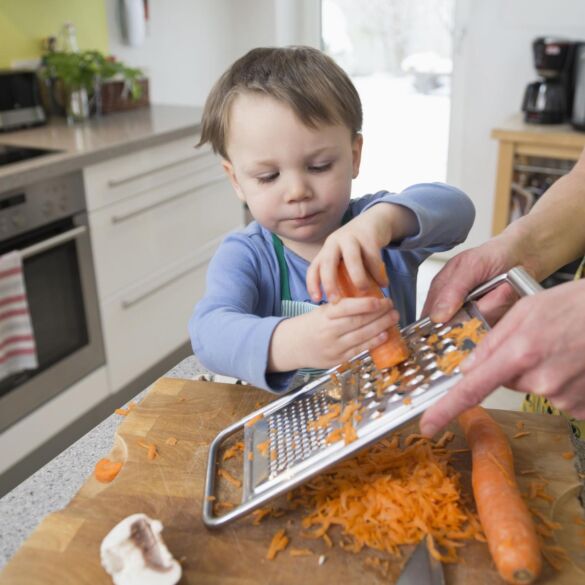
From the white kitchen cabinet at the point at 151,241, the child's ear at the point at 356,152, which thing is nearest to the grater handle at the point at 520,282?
the child's ear at the point at 356,152

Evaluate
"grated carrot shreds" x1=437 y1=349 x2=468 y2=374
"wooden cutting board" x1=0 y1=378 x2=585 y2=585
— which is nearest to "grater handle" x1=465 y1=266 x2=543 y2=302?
"grated carrot shreds" x1=437 y1=349 x2=468 y2=374

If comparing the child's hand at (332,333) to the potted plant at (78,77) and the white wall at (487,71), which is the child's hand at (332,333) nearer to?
the potted plant at (78,77)

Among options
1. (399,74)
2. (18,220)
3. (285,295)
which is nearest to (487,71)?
(399,74)

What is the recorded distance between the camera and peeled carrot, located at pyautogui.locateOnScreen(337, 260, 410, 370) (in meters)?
0.83

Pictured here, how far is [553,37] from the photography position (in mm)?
3191

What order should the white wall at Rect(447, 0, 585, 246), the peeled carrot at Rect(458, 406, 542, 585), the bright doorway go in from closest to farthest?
the peeled carrot at Rect(458, 406, 542, 585)
the white wall at Rect(447, 0, 585, 246)
the bright doorway

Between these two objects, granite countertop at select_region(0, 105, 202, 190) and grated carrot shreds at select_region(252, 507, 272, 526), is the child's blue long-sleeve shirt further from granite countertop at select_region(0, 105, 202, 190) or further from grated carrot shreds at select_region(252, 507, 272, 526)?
granite countertop at select_region(0, 105, 202, 190)

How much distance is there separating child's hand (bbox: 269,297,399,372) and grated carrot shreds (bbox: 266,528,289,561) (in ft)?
0.72

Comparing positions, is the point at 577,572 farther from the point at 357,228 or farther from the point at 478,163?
the point at 478,163

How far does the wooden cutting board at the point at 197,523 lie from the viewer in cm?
70

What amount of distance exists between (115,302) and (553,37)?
237 cm

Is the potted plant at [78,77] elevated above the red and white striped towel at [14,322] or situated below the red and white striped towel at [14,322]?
above

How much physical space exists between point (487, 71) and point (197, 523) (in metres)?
3.21

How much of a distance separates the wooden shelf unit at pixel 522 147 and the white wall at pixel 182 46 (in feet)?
5.43
